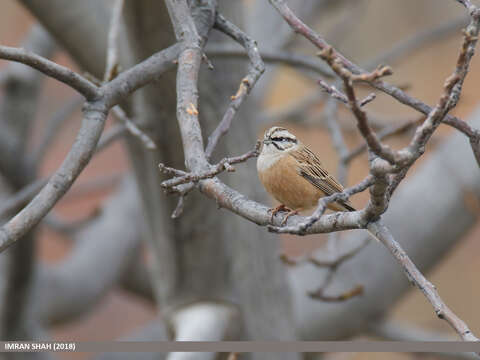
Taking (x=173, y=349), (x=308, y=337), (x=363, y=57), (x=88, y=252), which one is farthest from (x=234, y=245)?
(x=363, y=57)

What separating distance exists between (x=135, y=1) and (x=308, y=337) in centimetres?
275

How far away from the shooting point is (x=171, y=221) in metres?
3.32

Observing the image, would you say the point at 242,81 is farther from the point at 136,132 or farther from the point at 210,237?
the point at 210,237

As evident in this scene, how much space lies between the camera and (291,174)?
8.68 ft

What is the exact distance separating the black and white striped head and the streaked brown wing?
0.16 ft

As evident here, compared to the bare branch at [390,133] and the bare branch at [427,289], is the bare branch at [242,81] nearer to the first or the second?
the bare branch at [427,289]

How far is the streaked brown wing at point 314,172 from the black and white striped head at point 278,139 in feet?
0.16

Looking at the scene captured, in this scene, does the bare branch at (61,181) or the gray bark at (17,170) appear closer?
the bare branch at (61,181)

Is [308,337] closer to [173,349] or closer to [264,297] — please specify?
[264,297]

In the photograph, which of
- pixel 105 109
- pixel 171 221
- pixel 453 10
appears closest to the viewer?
pixel 105 109

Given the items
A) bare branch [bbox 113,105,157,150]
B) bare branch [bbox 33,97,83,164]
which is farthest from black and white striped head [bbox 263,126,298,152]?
bare branch [bbox 33,97,83,164]

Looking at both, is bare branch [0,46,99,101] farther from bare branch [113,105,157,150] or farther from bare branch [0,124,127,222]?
bare branch [0,124,127,222]

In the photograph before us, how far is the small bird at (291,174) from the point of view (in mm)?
2576

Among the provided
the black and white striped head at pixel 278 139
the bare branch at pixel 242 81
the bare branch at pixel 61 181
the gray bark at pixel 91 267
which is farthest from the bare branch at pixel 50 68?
the gray bark at pixel 91 267
